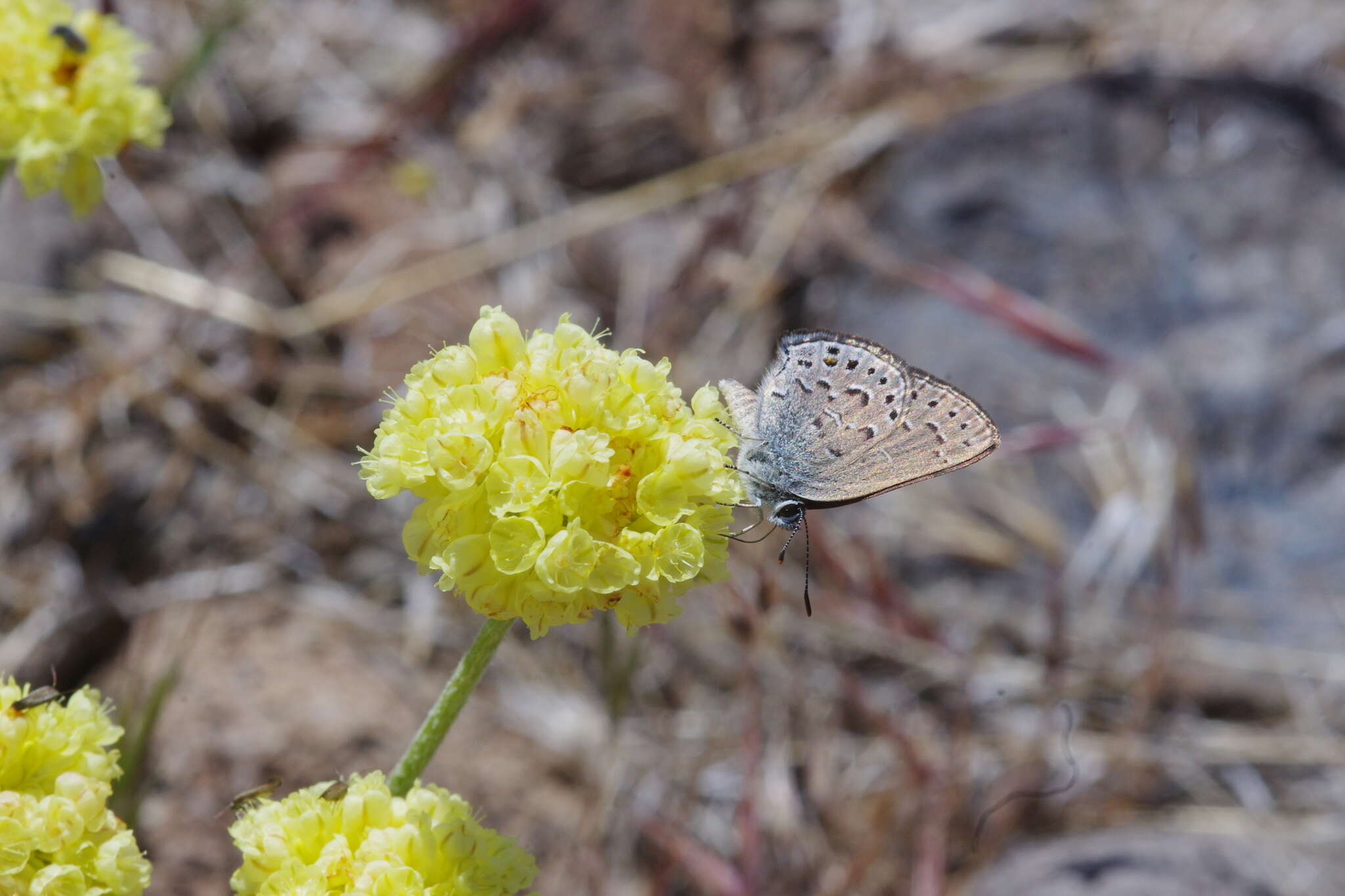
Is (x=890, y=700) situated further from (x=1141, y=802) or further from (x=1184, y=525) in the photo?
(x=1184, y=525)

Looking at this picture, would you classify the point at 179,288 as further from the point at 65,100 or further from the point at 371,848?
the point at 371,848

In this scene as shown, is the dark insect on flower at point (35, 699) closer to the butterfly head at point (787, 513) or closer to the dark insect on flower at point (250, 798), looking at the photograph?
the dark insect on flower at point (250, 798)

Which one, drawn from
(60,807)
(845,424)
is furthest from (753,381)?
(60,807)

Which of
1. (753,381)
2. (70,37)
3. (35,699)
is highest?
(70,37)

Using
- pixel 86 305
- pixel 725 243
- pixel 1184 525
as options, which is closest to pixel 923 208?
pixel 725 243

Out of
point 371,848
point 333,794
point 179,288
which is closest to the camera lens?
point 371,848

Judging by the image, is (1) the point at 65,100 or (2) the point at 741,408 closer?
(2) the point at 741,408
